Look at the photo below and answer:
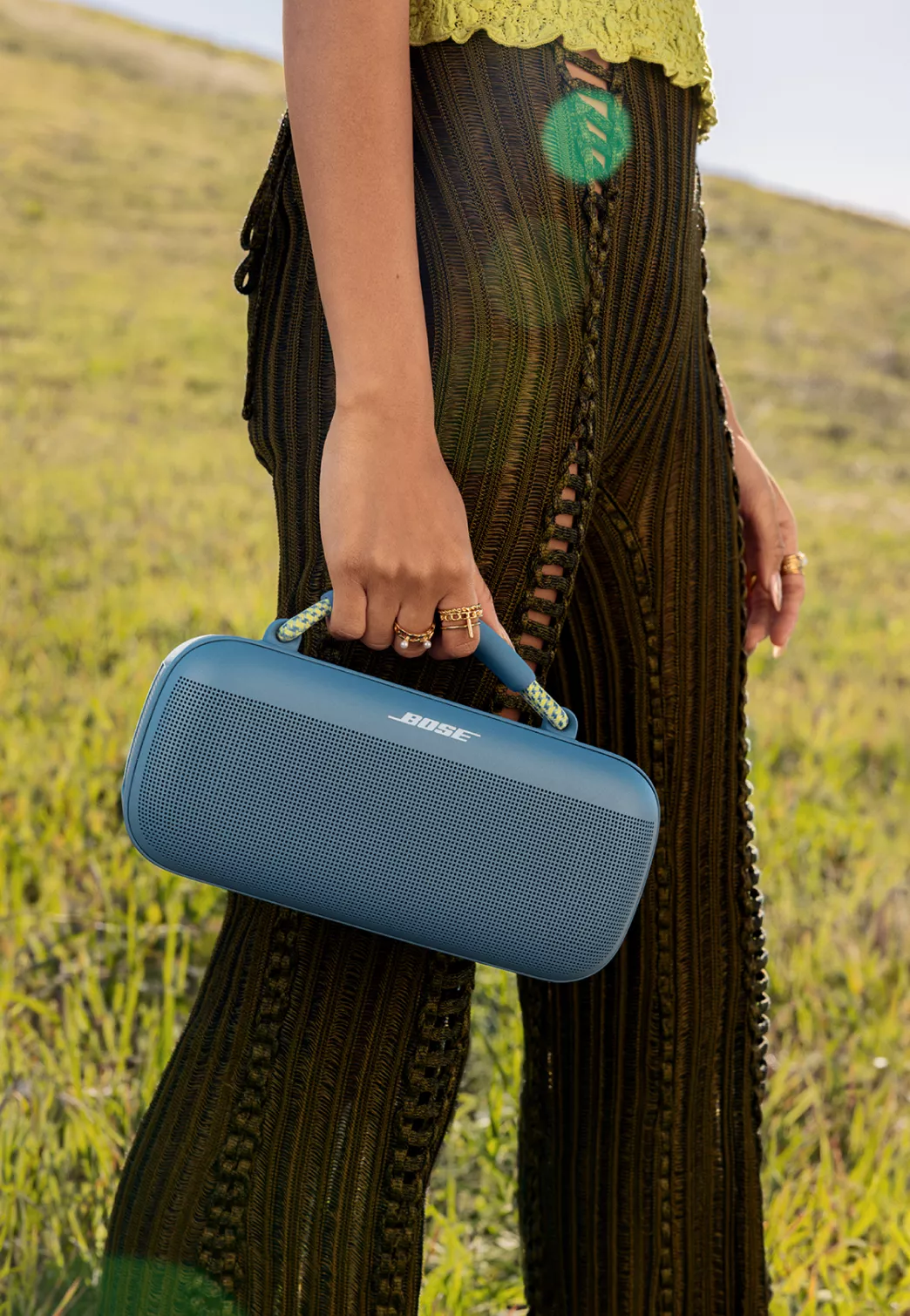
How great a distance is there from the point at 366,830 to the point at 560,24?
0.63 metres

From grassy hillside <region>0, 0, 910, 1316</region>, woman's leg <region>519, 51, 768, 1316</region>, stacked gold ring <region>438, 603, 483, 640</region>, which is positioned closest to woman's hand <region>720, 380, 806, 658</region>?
woman's leg <region>519, 51, 768, 1316</region>

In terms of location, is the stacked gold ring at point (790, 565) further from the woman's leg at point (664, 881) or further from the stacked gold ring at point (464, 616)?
the stacked gold ring at point (464, 616)

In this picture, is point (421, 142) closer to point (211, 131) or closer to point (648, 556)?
point (648, 556)

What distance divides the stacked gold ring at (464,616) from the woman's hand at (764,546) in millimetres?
469

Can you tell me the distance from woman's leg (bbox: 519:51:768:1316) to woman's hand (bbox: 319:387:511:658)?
201 mm

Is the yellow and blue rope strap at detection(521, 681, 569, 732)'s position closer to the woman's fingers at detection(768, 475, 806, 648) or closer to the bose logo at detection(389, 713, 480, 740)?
the bose logo at detection(389, 713, 480, 740)

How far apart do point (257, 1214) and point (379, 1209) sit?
97 mm

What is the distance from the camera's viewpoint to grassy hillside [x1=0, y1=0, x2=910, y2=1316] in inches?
64.7

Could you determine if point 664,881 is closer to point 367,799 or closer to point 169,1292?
point 367,799

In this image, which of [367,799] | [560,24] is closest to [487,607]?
[367,799]

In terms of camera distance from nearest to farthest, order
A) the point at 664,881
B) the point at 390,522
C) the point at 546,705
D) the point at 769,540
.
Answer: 1. the point at 390,522
2. the point at 546,705
3. the point at 664,881
4. the point at 769,540

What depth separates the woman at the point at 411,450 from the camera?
0.85 meters

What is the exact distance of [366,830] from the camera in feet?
2.84

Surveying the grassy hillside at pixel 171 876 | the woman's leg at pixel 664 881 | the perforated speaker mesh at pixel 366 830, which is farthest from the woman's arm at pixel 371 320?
the grassy hillside at pixel 171 876
